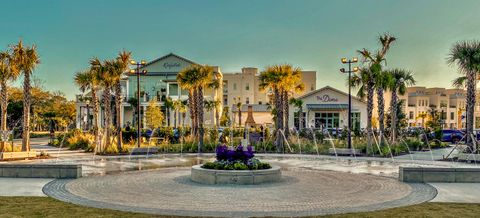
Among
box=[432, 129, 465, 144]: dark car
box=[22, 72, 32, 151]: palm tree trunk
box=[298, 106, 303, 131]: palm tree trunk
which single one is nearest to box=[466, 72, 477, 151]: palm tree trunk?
box=[432, 129, 465, 144]: dark car

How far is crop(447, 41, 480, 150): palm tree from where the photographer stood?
84.0 ft

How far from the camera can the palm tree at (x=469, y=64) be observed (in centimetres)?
2561

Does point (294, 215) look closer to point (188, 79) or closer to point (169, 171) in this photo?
point (169, 171)

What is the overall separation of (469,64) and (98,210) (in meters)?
23.4

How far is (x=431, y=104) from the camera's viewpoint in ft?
315

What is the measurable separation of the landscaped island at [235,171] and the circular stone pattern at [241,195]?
32cm

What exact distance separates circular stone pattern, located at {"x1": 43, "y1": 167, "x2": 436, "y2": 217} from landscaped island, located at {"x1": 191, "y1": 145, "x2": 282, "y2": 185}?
0.32m

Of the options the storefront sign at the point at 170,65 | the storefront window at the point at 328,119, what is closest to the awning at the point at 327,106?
the storefront window at the point at 328,119

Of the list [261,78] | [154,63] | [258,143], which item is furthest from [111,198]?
[154,63]

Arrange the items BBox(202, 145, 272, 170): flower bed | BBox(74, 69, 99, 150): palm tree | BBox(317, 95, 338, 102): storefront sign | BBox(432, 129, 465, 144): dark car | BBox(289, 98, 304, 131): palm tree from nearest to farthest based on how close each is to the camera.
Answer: BBox(202, 145, 272, 170): flower bed < BBox(74, 69, 99, 150): palm tree < BBox(432, 129, 465, 144): dark car < BBox(289, 98, 304, 131): palm tree < BBox(317, 95, 338, 102): storefront sign

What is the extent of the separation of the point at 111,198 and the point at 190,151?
56.4ft

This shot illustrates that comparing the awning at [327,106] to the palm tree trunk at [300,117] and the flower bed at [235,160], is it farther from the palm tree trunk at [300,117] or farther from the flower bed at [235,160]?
the flower bed at [235,160]

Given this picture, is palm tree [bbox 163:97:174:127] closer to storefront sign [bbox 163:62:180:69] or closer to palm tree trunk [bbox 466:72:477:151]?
storefront sign [bbox 163:62:180:69]

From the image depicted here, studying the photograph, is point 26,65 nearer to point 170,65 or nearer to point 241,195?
point 241,195
